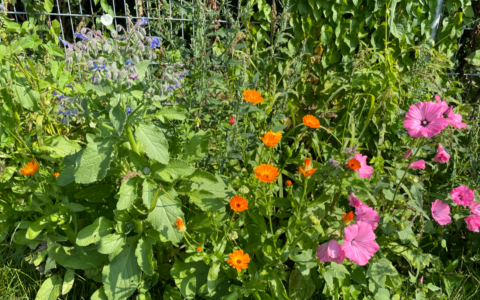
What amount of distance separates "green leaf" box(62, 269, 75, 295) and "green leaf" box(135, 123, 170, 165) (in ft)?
3.17

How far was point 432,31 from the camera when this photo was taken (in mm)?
3434

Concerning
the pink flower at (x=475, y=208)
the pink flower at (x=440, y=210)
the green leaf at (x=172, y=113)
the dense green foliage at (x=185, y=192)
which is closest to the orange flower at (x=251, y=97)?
the dense green foliage at (x=185, y=192)

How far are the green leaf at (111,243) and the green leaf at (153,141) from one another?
0.51m

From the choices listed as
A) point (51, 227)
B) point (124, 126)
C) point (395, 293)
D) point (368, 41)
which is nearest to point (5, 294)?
point (51, 227)

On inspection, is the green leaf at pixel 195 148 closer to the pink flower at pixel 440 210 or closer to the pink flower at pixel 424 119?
the pink flower at pixel 424 119

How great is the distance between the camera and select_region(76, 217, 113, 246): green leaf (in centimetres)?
→ 177

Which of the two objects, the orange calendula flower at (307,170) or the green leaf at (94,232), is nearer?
the orange calendula flower at (307,170)

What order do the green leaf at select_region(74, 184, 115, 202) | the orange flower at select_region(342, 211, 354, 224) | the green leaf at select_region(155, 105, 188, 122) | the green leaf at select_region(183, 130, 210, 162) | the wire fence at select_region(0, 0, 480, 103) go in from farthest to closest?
the wire fence at select_region(0, 0, 480, 103) < the green leaf at select_region(183, 130, 210, 162) < the green leaf at select_region(74, 184, 115, 202) < the green leaf at select_region(155, 105, 188, 122) < the orange flower at select_region(342, 211, 354, 224)

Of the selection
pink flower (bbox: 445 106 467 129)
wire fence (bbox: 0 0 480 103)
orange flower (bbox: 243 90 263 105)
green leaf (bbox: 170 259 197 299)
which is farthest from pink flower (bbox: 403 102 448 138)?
wire fence (bbox: 0 0 480 103)

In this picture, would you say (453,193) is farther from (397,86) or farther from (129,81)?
(129,81)

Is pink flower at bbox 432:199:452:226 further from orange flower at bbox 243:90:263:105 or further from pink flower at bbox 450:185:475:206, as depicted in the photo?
orange flower at bbox 243:90:263:105

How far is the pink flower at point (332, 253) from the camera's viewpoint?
1.70 metres

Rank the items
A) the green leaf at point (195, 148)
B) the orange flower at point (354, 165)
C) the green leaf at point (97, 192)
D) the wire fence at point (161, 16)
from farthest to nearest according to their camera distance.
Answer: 1. the wire fence at point (161, 16)
2. the green leaf at point (195, 148)
3. the green leaf at point (97, 192)
4. the orange flower at point (354, 165)

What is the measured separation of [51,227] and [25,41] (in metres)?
1.13
